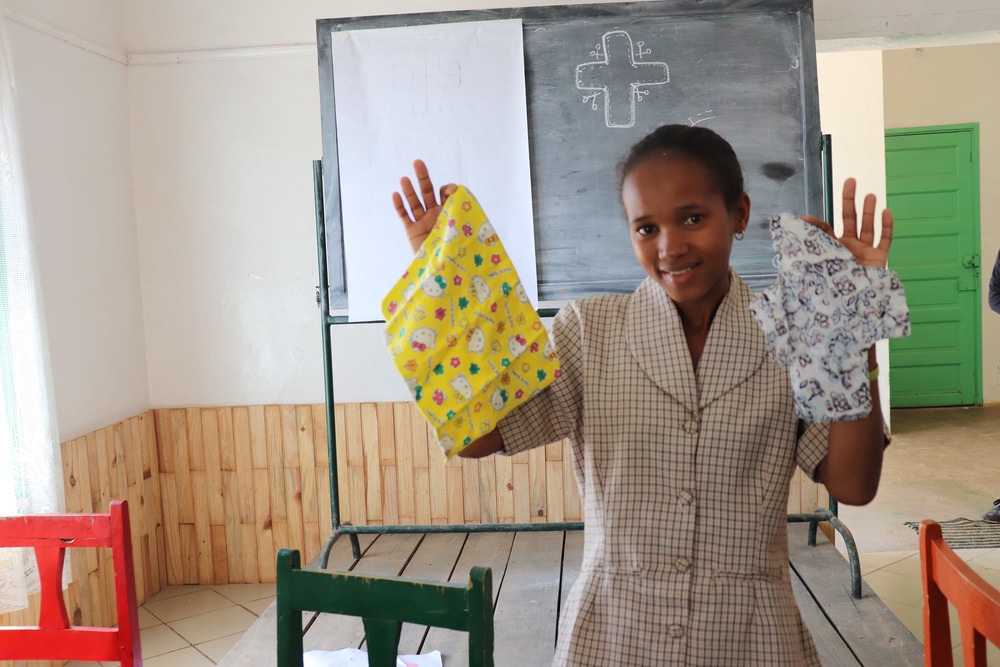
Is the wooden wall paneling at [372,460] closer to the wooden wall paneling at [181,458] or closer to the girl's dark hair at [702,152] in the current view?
the wooden wall paneling at [181,458]

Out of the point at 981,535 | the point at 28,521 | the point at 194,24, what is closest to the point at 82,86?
the point at 194,24

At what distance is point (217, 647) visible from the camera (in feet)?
9.41

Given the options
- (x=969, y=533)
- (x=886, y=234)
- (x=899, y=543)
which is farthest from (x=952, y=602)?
(x=969, y=533)

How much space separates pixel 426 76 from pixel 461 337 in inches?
69.4

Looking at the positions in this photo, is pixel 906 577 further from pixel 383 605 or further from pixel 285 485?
pixel 383 605

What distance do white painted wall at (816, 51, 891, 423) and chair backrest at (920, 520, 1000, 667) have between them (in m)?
4.82

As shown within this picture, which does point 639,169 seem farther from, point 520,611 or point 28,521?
point 520,611

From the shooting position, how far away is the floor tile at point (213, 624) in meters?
2.96

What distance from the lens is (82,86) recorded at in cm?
302

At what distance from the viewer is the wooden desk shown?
211 centimetres

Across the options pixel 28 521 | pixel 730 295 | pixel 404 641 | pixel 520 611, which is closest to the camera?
pixel 730 295

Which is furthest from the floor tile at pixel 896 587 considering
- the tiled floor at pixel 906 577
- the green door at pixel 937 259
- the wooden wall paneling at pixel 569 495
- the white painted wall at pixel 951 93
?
the white painted wall at pixel 951 93

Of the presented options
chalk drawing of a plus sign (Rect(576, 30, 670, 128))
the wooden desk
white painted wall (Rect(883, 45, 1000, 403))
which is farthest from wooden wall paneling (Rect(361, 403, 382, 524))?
white painted wall (Rect(883, 45, 1000, 403))

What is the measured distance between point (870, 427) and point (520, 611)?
5.12 ft
